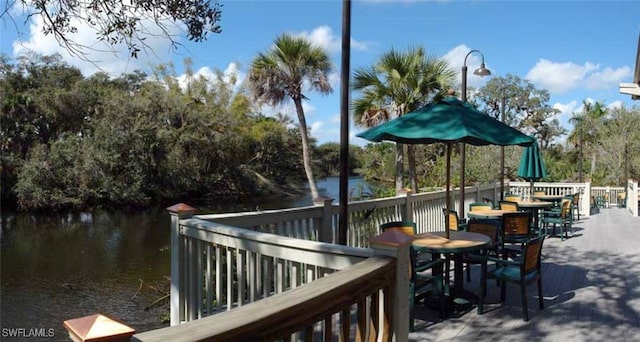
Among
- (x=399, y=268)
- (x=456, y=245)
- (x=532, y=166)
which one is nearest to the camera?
(x=399, y=268)

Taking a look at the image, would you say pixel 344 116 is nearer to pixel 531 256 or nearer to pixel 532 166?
pixel 531 256

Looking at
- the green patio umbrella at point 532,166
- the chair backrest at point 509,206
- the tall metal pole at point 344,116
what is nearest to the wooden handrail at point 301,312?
the tall metal pole at point 344,116

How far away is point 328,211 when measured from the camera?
4551 mm

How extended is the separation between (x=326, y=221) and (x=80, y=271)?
8.21 meters

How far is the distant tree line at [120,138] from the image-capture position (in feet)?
64.8

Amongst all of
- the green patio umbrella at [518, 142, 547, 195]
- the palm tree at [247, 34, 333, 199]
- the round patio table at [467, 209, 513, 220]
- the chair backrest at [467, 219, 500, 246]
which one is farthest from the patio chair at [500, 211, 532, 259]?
the palm tree at [247, 34, 333, 199]

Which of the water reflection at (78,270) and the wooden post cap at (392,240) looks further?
the water reflection at (78,270)

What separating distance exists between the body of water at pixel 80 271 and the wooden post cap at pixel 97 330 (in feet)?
21.0

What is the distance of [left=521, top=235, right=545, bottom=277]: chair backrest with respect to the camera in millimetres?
3795

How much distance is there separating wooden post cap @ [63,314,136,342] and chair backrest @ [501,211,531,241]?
5580 mm

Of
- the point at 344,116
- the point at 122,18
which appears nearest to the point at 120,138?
the point at 344,116

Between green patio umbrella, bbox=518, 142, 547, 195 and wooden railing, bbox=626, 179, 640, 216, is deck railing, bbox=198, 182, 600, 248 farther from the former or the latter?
wooden railing, bbox=626, 179, 640, 216

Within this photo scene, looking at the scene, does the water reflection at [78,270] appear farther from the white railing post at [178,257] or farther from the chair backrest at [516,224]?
the chair backrest at [516,224]

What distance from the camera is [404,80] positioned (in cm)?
1305
